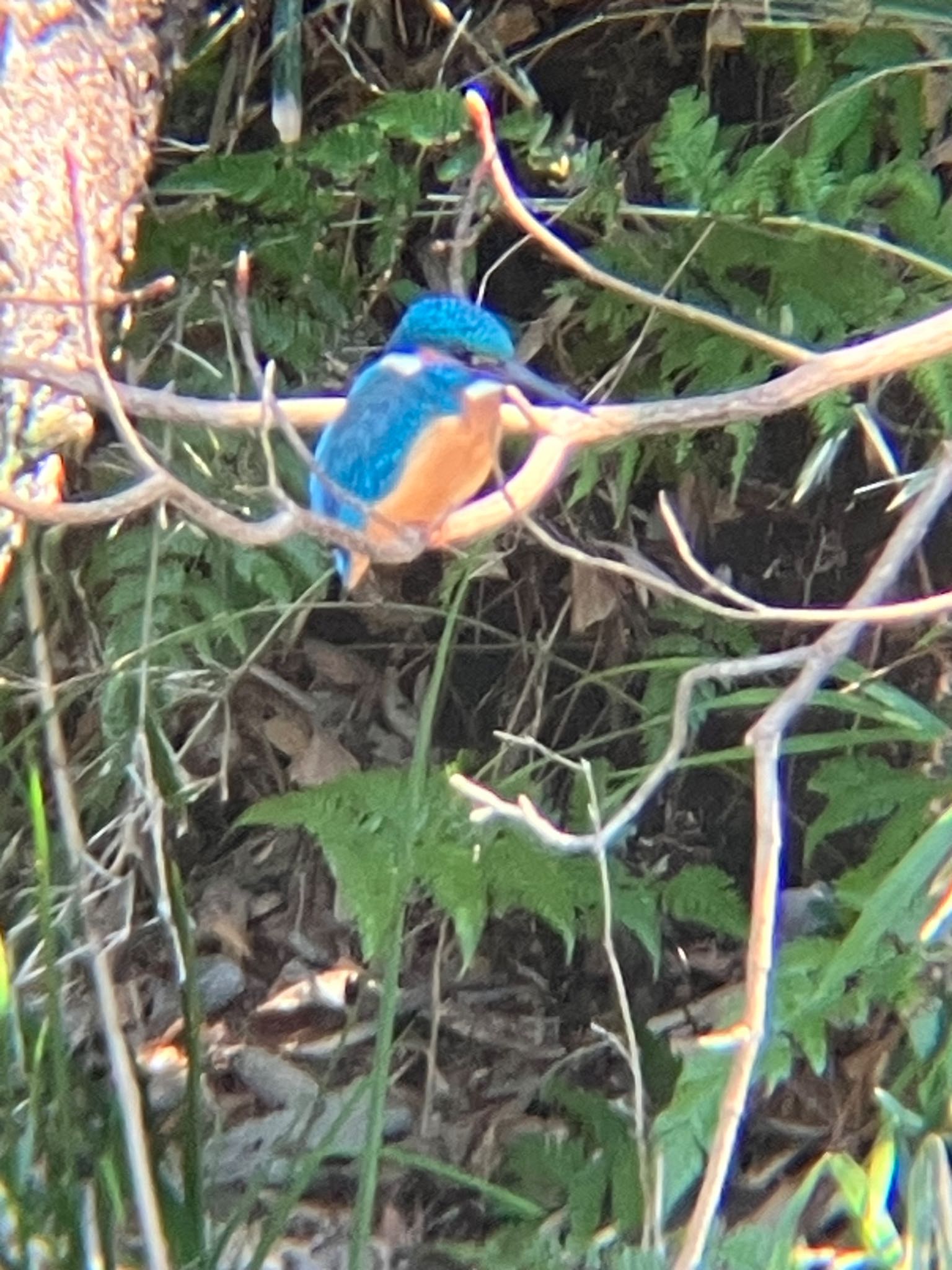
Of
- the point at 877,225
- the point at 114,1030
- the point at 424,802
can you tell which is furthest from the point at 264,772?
the point at 877,225

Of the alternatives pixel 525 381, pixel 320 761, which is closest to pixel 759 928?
pixel 525 381

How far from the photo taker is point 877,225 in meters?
1.69

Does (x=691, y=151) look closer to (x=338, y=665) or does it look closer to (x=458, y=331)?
(x=458, y=331)

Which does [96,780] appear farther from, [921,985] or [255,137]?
[921,985]

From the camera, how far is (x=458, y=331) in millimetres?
1349

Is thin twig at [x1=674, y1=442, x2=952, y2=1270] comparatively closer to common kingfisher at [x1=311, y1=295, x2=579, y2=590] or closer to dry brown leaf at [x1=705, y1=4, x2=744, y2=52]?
common kingfisher at [x1=311, y1=295, x2=579, y2=590]

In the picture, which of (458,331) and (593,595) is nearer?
(458,331)

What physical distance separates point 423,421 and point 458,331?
0.09 meters

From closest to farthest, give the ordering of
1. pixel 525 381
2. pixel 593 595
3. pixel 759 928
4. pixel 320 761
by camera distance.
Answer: pixel 759 928 → pixel 525 381 → pixel 593 595 → pixel 320 761

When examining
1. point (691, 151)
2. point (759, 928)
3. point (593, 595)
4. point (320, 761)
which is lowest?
point (320, 761)

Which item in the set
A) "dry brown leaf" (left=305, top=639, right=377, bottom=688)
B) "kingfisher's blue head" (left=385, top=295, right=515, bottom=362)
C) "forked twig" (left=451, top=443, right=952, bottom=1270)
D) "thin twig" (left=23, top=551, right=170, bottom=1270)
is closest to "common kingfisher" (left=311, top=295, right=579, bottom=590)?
A: "kingfisher's blue head" (left=385, top=295, right=515, bottom=362)

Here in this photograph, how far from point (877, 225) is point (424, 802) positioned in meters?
0.84

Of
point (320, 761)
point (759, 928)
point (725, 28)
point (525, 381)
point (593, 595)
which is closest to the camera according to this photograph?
point (759, 928)

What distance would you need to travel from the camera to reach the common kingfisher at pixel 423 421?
1.35m
